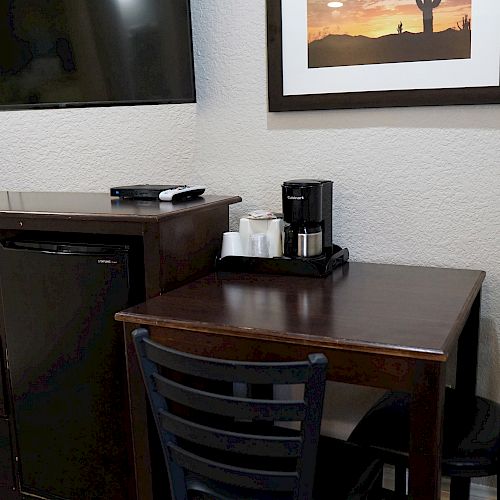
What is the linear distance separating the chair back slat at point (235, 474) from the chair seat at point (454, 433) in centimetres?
36

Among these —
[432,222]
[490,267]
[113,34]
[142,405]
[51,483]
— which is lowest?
[51,483]

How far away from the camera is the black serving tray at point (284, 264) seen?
1.81 m

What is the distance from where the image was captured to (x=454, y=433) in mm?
1577

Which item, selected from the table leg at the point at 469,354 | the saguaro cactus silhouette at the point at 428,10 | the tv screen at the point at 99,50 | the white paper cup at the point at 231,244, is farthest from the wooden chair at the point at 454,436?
the tv screen at the point at 99,50

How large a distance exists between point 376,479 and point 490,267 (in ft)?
2.43

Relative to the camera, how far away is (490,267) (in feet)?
6.23

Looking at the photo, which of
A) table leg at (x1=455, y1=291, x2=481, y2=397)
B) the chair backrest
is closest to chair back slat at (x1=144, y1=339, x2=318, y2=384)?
the chair backrest

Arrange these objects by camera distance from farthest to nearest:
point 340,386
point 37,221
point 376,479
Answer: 1. point 340,386
2. point 37,221
3. point 376,479

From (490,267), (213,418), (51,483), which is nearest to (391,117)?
(490,267)

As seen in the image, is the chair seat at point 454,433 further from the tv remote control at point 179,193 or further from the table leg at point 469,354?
the tv remote control at point 179,193

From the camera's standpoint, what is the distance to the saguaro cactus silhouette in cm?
181

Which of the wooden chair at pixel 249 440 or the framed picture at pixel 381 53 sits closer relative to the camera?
the wooden chair at pixel 249 440

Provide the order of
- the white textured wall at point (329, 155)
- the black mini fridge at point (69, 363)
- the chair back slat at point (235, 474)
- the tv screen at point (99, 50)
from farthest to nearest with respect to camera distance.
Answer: the tv screen at point (99, 50), the white textured wall at point (329, 155), the black mini fridge at point (69, 363), the chair back slat at point (235, 474)

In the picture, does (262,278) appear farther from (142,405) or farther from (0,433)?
(0,433)
